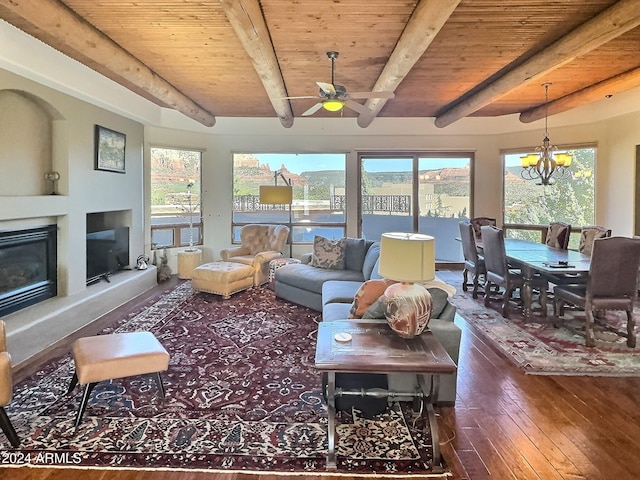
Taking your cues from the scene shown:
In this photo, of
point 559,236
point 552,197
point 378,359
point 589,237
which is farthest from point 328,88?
point 552,197

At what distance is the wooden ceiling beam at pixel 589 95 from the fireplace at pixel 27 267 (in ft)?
23.9

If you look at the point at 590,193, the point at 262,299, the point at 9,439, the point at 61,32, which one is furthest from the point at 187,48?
the point at 590,193

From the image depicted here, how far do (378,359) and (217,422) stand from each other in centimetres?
118

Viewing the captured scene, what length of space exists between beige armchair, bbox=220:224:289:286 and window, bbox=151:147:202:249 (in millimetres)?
1031

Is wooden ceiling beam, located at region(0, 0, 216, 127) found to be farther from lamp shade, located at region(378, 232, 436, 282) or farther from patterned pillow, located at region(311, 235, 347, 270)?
lamp shade, located at region(378, 232, 436, 282)

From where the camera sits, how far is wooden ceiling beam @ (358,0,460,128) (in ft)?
10.0

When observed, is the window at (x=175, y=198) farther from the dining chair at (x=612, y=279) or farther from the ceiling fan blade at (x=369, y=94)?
the dining chair at (x=612, y=279)

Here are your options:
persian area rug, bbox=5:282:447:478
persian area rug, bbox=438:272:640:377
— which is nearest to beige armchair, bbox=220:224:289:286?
persian area rug, bbox=5:282:447:478

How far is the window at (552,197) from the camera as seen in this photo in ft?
23.8

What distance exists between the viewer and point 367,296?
10.6ft

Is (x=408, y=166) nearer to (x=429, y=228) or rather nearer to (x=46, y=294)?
(x=429, y=228)

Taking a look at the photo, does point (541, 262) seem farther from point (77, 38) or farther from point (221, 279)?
point (77, 38)

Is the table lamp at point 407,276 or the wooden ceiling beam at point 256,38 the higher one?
the wooden ceiling beam at point 256,38

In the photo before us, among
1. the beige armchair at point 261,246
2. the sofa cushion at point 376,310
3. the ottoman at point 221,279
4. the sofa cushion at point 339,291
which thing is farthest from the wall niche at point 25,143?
the sofa cushion at point 376,310
